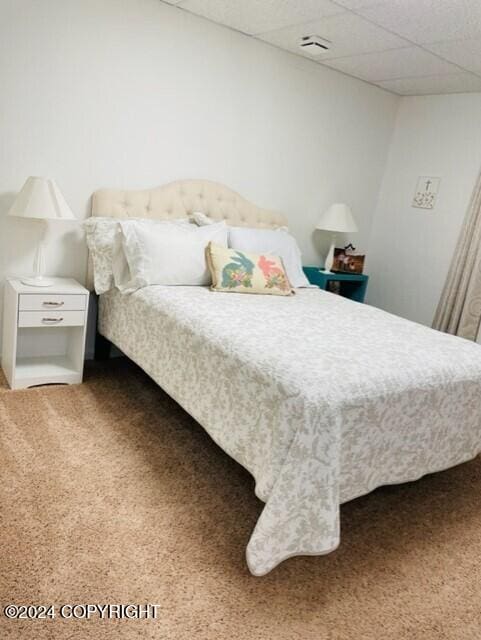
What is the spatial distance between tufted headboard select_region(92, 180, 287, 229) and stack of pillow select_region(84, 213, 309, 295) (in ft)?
0.48

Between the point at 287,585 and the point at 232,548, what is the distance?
23 centimetres

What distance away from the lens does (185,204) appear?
10.7 feet

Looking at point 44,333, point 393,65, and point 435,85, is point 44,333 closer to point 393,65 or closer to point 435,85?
point 393,65

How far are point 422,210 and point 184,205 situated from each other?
213 cm

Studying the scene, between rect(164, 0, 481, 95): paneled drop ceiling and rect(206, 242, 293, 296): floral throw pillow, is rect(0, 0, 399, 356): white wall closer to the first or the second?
rect(164, 0, 481, 95): paneled drop ceiling


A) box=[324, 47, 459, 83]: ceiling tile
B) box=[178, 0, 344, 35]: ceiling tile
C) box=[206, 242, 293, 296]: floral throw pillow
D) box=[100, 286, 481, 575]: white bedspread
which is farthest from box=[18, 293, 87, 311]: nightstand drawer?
box=[324, 47, 459, 83]: ceiling tile

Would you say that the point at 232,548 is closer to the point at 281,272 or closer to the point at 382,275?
the point at 281,272

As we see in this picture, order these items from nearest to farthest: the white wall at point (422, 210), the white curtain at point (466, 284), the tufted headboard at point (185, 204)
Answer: the tufted headboard at point (185, 204) < the white curtain at point (466, 284) < the white wall at point (422, 210)

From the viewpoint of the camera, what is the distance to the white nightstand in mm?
2594

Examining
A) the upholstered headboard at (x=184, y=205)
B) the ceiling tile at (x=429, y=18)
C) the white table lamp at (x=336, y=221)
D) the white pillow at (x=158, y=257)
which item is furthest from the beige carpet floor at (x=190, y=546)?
the ceiling tile at (x=429, y=18)

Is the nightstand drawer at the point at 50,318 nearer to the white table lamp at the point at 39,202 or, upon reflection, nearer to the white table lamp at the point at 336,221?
the white table lamp at the point at 39,202

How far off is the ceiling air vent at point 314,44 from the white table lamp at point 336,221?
3.65 feet

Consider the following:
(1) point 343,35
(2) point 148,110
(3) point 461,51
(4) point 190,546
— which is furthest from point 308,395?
(3) point 461,51

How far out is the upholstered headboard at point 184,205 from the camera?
2979 mm
